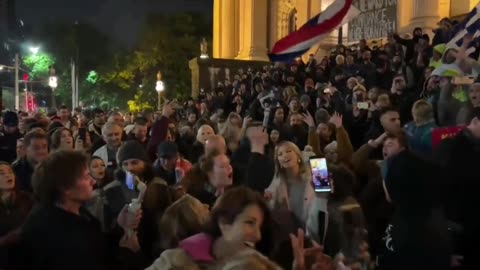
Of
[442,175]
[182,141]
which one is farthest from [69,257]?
[182,141]

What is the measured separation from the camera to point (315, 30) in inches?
423

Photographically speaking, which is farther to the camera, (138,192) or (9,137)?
(9,137)

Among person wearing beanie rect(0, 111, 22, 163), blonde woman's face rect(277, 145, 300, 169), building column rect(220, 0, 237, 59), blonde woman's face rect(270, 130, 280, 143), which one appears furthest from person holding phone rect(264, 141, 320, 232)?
building column rect(220, 0, 237, 59)

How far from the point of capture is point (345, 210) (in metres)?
4.71

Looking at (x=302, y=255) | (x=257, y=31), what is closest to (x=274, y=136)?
(x=302, y=255)

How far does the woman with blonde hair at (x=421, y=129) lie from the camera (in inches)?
245

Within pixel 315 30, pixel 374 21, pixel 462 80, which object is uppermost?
pixel 374 21

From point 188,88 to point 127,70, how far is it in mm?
14529

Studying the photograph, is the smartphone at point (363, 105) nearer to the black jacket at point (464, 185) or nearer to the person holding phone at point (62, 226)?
the black jacket at point (464, 185)

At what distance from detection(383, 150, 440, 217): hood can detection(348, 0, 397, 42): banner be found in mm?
19049

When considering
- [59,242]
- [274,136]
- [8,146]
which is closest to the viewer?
[59,242]

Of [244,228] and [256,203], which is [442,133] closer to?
[256,203]

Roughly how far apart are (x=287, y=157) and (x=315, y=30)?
5449 mm

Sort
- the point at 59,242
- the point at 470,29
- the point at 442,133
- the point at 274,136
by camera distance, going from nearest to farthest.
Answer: the point at 59,242, the point at 442,133, the point at 274,136, the point at 470,29
